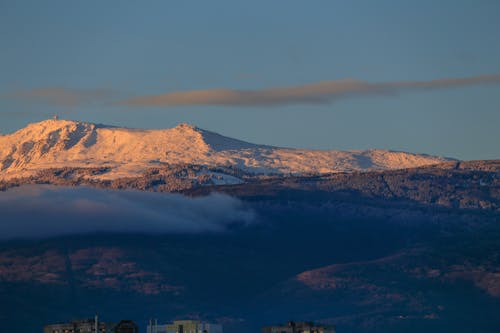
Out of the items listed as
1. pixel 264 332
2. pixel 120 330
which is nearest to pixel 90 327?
pixel 120 330

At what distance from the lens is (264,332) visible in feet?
649

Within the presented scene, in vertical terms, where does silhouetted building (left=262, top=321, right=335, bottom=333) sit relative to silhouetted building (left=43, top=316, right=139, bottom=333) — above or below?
below

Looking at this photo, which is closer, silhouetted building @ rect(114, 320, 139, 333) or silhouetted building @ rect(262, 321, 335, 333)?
silhouetted building @ rect(114, 320, 139, 333)

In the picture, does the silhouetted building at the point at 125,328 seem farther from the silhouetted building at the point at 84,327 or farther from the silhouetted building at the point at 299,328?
the silhouetted building at the point at 299,328

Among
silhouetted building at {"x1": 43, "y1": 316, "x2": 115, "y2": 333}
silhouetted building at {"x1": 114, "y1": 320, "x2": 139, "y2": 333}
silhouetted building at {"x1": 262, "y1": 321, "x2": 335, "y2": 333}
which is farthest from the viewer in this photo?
silhouetted building at {"x1": 262, "y1": 321, "x2": 335, "y2": 333}

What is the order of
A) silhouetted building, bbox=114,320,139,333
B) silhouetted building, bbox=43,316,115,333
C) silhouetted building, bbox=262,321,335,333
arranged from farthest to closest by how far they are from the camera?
1. silhouetted building, bbox=262,321,335,333
2. silhouetted building, bbox=114,320,139,333
3. silhouetted building, bbox=43,316,115,333

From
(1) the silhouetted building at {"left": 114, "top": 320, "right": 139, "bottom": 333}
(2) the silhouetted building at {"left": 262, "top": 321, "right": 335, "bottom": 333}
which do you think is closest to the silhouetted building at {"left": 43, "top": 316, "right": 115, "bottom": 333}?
(1) the silhouetted building at {"left": 114, "top": 320, "right": 139, "bottom": 333}

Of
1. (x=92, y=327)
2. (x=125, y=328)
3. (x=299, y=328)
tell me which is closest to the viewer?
(x=92, y=327)

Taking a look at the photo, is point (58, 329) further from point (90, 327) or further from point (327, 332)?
point (327, 332)

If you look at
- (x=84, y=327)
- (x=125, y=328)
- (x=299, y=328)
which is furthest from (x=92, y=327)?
(x=299, y=328)

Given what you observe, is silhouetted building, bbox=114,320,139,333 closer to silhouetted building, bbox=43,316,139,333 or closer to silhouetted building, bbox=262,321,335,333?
silhouetted building, bbox=43,316,139,333

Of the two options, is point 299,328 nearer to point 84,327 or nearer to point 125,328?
point 125,328

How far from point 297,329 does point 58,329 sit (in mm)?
22009

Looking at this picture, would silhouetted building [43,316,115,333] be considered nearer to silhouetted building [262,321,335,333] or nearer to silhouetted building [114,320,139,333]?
silhouetted building [114,320,139,333]
